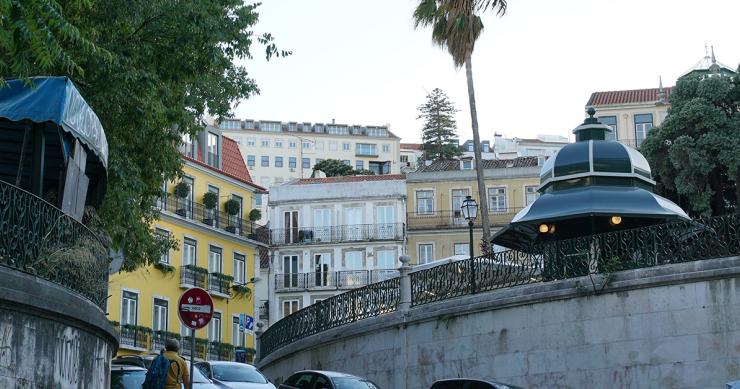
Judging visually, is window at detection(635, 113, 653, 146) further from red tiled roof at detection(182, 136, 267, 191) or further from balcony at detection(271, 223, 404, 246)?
red tiled roof at detection(182, 136, 267, 191)

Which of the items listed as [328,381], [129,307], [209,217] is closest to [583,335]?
[328,381]

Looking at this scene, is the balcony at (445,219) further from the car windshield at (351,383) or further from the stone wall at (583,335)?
the car windshield at (351,383)

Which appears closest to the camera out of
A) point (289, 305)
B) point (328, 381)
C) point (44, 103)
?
point (44, 103)

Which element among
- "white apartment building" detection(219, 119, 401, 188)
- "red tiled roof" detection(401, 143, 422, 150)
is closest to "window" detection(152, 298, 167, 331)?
"white apartment building" detection(219, 119, 401, 188)

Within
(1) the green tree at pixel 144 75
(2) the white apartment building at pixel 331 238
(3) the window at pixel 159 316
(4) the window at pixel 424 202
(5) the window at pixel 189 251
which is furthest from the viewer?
(4) the window at pixel 424 202

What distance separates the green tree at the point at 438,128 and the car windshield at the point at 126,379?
97.8 meters

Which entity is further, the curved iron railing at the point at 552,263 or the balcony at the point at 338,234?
the balcony at the point at 338,234

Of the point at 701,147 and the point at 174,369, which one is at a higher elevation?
the point at 701,147

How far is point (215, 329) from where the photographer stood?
199 ft

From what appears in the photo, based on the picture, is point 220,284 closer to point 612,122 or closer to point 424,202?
point 424,202

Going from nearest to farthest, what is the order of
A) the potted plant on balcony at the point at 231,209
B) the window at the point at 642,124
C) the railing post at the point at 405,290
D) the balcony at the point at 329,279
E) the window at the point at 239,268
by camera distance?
the railing post at the point at 405,290, the potted plant on balcony at the point at 231,209, the window at the point at 239,268, the balcony at the point at 329,279, the window at the point at 642,124

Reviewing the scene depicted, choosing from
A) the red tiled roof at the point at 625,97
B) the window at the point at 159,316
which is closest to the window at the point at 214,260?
the window at the point at 159,316

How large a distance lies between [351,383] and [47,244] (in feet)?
27.8

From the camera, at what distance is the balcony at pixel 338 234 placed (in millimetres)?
69812
